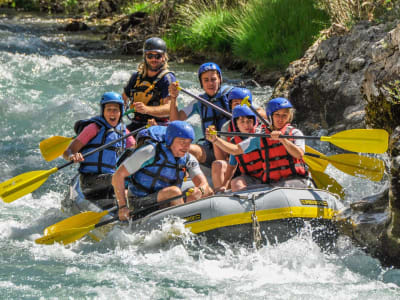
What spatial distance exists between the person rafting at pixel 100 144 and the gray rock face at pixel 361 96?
236cm

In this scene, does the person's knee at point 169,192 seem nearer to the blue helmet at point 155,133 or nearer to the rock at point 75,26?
the blue helmet at point 155,133

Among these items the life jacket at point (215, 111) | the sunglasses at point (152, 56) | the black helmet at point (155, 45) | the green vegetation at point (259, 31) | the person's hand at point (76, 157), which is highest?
the green vegetation at point (259, 31)

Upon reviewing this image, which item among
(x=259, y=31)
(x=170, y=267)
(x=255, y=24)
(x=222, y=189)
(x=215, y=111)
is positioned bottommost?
(x=170, y=267)

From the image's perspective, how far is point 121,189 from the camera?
5312mm

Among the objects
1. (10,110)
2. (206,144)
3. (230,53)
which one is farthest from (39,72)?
(206,144)

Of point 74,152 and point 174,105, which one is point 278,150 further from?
point 74,152

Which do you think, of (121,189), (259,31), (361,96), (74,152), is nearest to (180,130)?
(121,189)

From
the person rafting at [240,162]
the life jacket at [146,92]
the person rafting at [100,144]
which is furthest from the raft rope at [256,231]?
the life jacket at [146,92]

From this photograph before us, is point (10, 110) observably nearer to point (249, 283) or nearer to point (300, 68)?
point (300, 68)

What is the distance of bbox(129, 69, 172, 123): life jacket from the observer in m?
6.68

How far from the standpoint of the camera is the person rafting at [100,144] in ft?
19.5

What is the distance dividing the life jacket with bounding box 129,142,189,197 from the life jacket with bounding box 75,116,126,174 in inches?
26.4

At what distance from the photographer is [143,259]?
5199 mm

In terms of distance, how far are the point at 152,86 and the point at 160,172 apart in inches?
61.9
